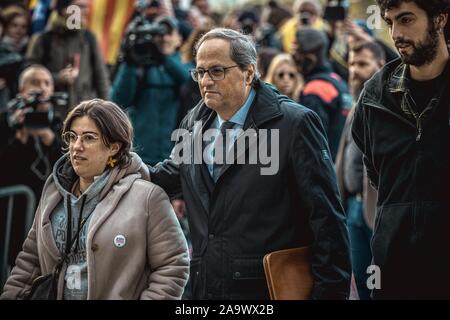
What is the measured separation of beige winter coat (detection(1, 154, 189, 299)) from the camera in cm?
456

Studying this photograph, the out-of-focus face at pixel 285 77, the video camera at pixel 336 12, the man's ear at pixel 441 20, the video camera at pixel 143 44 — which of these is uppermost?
the video camera at pixel 336 12

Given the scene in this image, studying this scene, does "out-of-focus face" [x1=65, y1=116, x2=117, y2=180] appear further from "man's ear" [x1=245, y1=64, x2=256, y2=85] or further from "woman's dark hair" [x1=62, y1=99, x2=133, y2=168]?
"man's ear" [x1=245, y1=64, x2=256, y2=85]

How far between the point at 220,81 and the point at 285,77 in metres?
4.06

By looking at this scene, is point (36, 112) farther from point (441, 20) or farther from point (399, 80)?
point (441, 20)

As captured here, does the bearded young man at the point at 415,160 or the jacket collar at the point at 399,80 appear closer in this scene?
the bearded young man at the point at 415,160

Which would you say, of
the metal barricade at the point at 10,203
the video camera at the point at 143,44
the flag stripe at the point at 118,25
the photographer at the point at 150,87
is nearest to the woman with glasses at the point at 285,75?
the photographer at the point at 150,87

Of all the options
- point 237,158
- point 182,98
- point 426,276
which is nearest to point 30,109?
point 182,98

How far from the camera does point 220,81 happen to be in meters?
4.79

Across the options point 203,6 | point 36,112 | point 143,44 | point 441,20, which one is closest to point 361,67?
point 143,44

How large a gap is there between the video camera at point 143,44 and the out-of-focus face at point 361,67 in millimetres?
1912

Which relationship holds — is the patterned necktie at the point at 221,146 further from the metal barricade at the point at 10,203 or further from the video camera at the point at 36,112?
the metal barricade at the point at 10,203

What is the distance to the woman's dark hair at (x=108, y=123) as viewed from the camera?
480 centimetres

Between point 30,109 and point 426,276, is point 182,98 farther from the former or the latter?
point 426,276

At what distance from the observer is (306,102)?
318 inches
